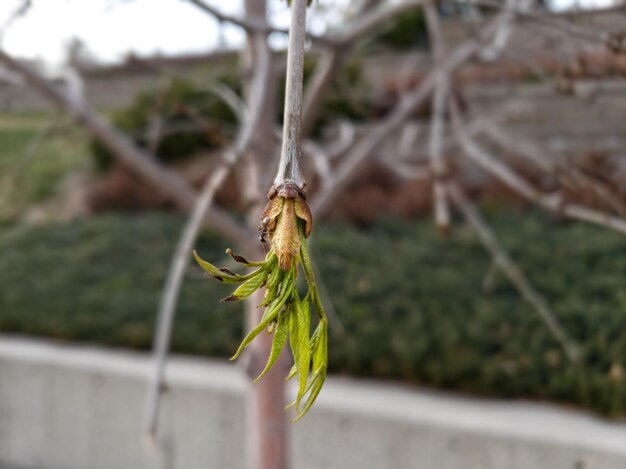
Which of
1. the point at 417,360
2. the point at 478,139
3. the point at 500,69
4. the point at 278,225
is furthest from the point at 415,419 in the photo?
the point at 500,69

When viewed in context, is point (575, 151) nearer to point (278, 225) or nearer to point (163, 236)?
point (163, 236)

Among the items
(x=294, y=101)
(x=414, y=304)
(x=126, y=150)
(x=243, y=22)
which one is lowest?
(x=294, y=101)

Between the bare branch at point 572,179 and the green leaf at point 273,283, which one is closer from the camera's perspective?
the green leaf at point 273,283

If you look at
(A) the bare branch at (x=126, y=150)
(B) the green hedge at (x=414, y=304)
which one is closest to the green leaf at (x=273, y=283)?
(A) the bare branch at (x=126, y=150)

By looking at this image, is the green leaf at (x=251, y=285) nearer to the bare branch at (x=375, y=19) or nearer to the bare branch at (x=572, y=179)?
the bare branch at (x=572, y=179)

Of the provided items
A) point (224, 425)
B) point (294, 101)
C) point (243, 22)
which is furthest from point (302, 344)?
point (224, 425)

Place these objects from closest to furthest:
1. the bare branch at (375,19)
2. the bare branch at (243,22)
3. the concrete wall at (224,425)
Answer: the bare branch at (243,22), the bare branch at (375,19), the concrete wall at (224,425)

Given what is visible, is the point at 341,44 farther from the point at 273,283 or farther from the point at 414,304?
the point at 414,304
